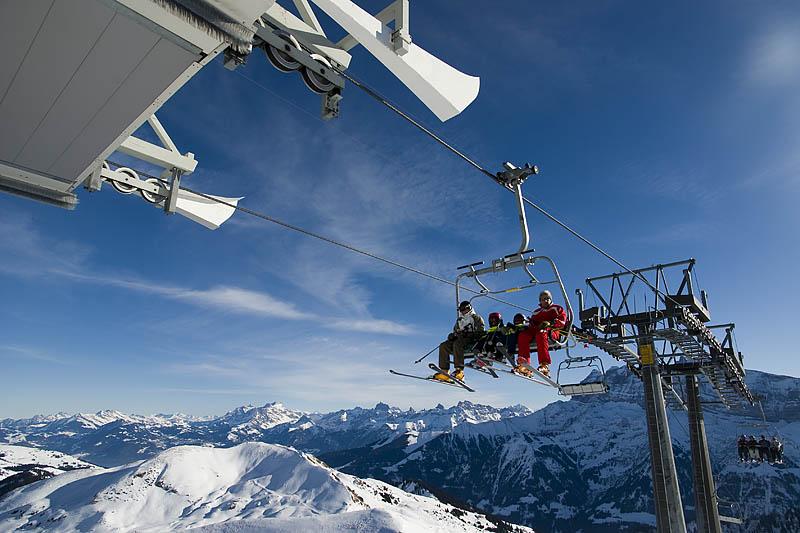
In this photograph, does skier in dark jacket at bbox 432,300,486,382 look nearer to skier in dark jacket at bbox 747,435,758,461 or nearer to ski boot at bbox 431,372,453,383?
ski boot at bbox 431,372,453,383

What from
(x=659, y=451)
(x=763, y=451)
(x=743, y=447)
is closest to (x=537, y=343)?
(x=659, y=451)

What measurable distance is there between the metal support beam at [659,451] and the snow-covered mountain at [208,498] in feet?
271

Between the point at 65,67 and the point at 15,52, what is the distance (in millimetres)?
316

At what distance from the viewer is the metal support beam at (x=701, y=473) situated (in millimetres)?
27062

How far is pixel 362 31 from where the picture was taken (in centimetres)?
462

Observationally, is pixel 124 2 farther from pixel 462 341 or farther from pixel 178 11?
pixel 462 341

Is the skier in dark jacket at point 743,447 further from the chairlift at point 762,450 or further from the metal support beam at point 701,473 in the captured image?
the metal support beam at point 701,473

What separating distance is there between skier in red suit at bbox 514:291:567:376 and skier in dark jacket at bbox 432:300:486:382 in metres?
1.39

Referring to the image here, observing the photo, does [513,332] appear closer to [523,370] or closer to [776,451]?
[523,370]

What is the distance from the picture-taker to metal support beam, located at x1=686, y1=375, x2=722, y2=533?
1065 inches

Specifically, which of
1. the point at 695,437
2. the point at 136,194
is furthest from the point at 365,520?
the point at 136,194

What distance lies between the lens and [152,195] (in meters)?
7.87

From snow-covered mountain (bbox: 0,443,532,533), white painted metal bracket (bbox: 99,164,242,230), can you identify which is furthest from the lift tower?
snow-covered mountain (bbox: 0,443,532,533)

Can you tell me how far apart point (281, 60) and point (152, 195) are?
424cm
